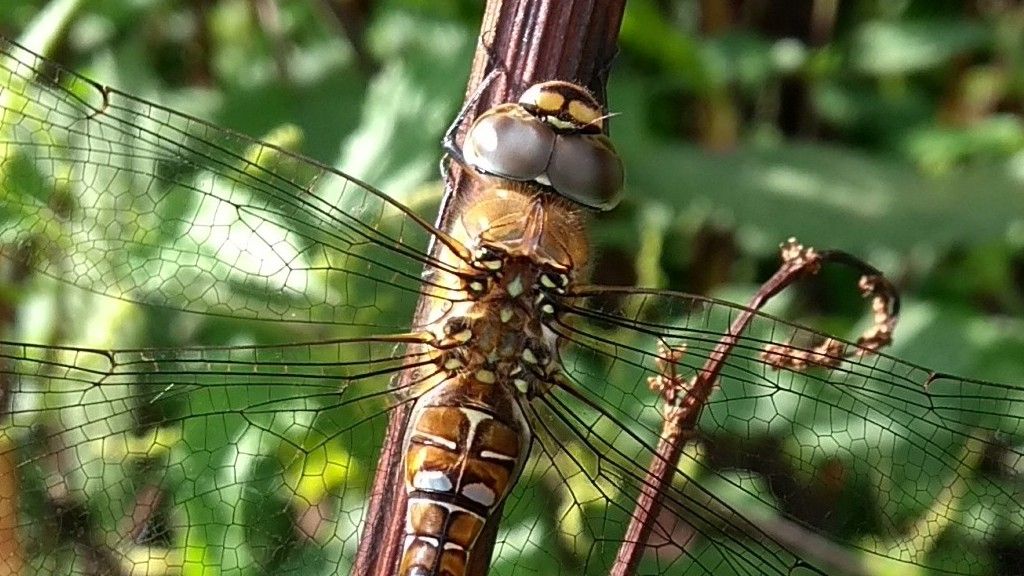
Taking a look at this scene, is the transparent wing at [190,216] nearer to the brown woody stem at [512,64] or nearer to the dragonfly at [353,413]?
the dragonfly at [353,413]

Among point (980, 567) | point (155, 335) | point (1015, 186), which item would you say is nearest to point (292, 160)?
point (155, 335)

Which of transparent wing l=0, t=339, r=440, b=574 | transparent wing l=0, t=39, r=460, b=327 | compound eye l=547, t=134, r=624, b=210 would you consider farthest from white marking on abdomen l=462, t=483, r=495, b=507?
compound eye l=547, t=134, r=624, b=210

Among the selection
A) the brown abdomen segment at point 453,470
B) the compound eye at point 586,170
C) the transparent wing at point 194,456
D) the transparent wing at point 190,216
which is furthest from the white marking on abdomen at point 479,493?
the compound eye at point 586,170

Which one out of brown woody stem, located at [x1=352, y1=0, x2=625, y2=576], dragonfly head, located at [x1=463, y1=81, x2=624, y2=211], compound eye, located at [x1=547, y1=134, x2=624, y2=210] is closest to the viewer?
brown woody stem, located at [x1=352, y1=0, x2=625, y2=576]

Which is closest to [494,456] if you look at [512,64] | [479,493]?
[479,493]

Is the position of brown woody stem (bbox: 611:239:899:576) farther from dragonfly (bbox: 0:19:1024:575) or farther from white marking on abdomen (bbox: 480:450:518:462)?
white marking on abdomen (bbox: 480:450:518:462)

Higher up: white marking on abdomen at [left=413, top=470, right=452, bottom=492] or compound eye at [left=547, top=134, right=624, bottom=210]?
compound eye at [left=547, top=134, right=624, bottom=210]
